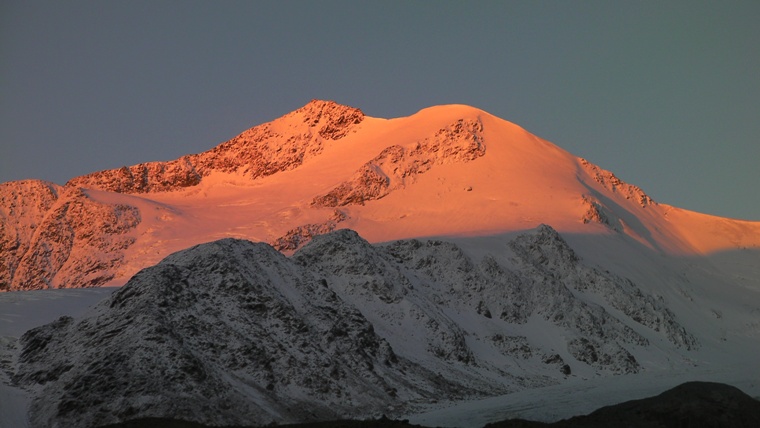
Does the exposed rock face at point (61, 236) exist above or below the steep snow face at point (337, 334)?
above

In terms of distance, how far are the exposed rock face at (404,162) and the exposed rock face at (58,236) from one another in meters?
→ 43.6

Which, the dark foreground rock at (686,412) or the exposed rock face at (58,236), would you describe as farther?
the exposed rock face at (58,236)

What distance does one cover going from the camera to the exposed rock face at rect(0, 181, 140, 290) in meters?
170

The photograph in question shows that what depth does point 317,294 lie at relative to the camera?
3506 inches

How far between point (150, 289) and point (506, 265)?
7196 cm

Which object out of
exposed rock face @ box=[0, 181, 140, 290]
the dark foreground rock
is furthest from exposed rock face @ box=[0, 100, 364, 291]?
the dark foreground rock

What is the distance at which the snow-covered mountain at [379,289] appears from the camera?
220 feet

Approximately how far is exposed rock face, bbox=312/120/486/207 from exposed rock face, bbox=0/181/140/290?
143 feet

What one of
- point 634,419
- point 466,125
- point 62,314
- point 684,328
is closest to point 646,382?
point 634,419

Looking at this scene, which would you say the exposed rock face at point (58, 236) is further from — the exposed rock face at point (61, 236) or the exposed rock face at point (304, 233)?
the exposed rock face at point (304, 233)

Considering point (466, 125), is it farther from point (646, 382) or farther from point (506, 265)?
point (646, 382)

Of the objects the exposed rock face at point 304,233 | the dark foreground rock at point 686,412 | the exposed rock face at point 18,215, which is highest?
the exposed rock face at point 18,215

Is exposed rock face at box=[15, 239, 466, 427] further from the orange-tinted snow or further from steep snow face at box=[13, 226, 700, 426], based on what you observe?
the orange-tinted snow

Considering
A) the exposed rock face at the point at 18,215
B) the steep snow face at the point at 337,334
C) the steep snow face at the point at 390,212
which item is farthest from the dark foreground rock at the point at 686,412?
the exposed rock face at the point at 18,215
